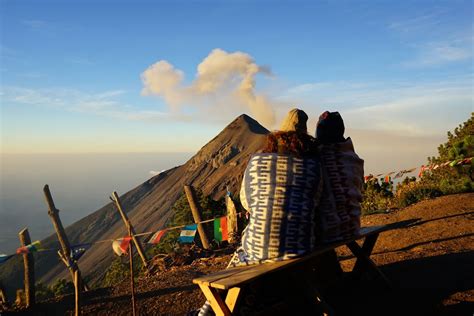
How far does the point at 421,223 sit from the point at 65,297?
26.6ft

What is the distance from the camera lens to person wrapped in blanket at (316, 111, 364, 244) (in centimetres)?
409

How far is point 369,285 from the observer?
5.01 meters

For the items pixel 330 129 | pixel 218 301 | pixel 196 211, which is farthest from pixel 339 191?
pixel 196 211

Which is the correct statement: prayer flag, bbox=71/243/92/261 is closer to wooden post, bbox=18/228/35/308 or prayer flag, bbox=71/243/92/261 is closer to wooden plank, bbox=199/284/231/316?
wooden post, bbox=18/228/35/308

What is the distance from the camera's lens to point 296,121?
4031 millimetres

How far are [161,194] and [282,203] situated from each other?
73895 millimetres

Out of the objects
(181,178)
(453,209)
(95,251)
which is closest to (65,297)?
(453,209)

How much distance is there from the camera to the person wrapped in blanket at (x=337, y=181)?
161 inches

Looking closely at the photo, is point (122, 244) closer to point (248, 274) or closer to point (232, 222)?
point (232, 222)

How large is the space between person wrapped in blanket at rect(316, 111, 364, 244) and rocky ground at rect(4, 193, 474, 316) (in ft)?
3.03

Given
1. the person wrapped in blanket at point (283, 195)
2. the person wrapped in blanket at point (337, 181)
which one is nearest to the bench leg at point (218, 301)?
the person wrapped in blanket at point (283, 195)

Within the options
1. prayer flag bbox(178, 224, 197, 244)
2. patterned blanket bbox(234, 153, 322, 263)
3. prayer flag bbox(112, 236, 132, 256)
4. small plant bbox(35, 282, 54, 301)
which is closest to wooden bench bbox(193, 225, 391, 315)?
patterned blanket bbox(234, 153, 322, 263)

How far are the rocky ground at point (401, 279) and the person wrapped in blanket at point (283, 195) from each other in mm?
1207

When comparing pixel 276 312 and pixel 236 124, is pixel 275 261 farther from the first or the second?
pixel 236 124
